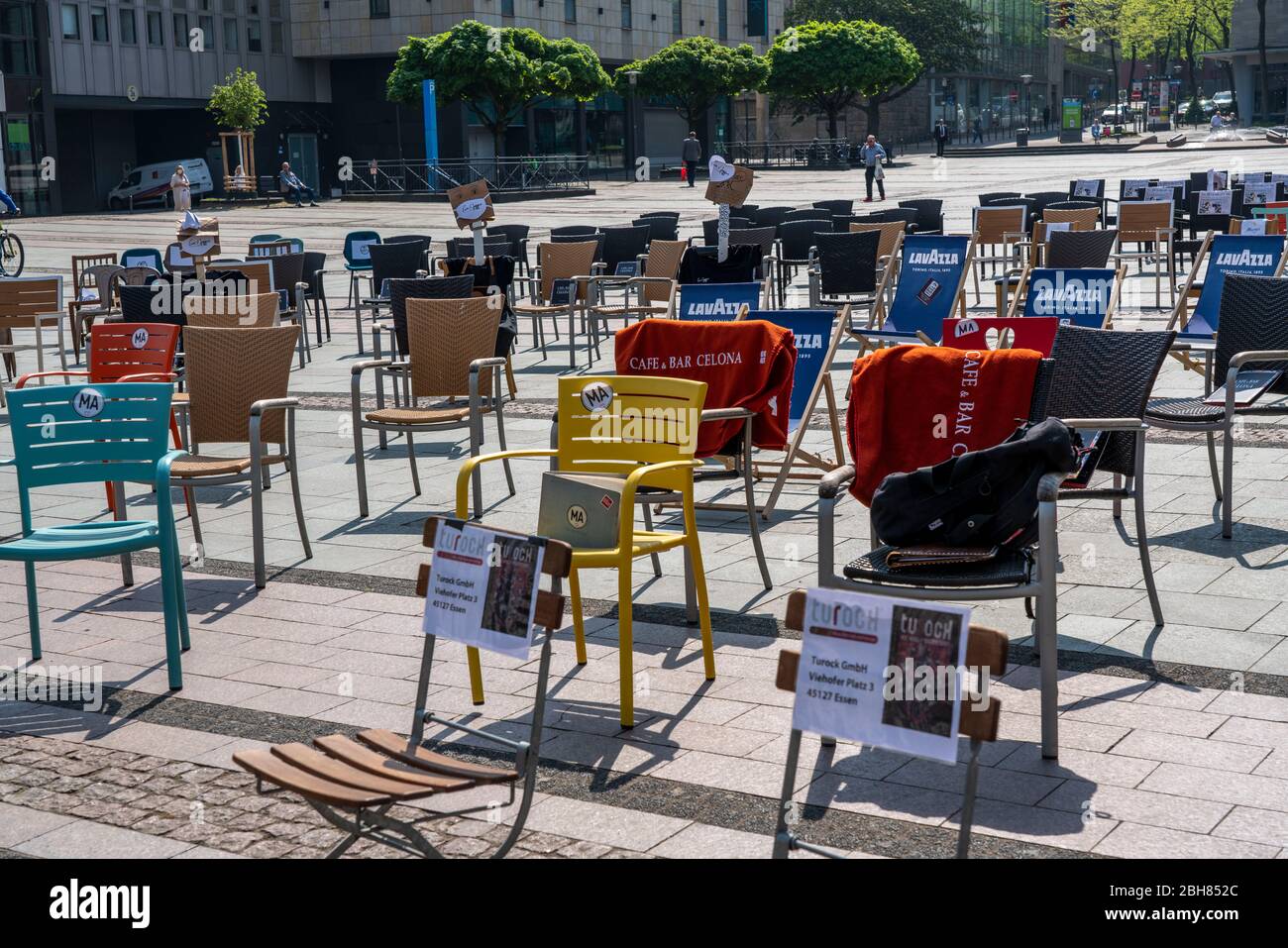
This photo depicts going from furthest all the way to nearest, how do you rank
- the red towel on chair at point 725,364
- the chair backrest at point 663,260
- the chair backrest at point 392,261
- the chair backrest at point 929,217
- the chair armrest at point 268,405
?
the chair backrest at point 929,217 < the chair backrest at point 392,261 < the chair backrest at point 663,260 < the chair armrest at point 268,405 < the red towel on chair at point 725,364

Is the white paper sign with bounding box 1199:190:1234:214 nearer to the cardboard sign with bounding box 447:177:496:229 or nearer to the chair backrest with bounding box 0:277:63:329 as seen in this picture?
the cardboard sign with bounding box 447:177:496:229

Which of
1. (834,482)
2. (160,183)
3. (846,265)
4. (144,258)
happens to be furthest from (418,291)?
(160,183)

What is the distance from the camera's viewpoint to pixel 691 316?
9.06 meters

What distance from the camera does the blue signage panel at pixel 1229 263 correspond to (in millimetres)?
→ 9508

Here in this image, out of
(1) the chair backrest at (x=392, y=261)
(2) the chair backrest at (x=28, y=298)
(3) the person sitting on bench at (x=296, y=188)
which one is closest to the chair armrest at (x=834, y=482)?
(2) the chair backrest at (x=28, y=298)

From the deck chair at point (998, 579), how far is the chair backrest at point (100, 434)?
2821mm

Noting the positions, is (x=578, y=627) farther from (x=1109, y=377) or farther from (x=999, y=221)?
(x=999, y=221)

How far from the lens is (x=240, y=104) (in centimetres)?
5041

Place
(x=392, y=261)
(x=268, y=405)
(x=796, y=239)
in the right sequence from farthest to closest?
(x=796, y=239), (x=392, y=261), (x=268, y=405)

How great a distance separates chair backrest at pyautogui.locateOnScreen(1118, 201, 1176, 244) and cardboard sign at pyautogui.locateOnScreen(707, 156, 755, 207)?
6.90 metres

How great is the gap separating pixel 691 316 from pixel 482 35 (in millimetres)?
39402

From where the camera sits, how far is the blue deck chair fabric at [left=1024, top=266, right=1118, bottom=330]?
8.77 m

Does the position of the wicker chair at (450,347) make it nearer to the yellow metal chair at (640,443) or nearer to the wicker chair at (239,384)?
the wicker chair at (239,384)

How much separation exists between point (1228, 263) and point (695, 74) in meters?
47.3
